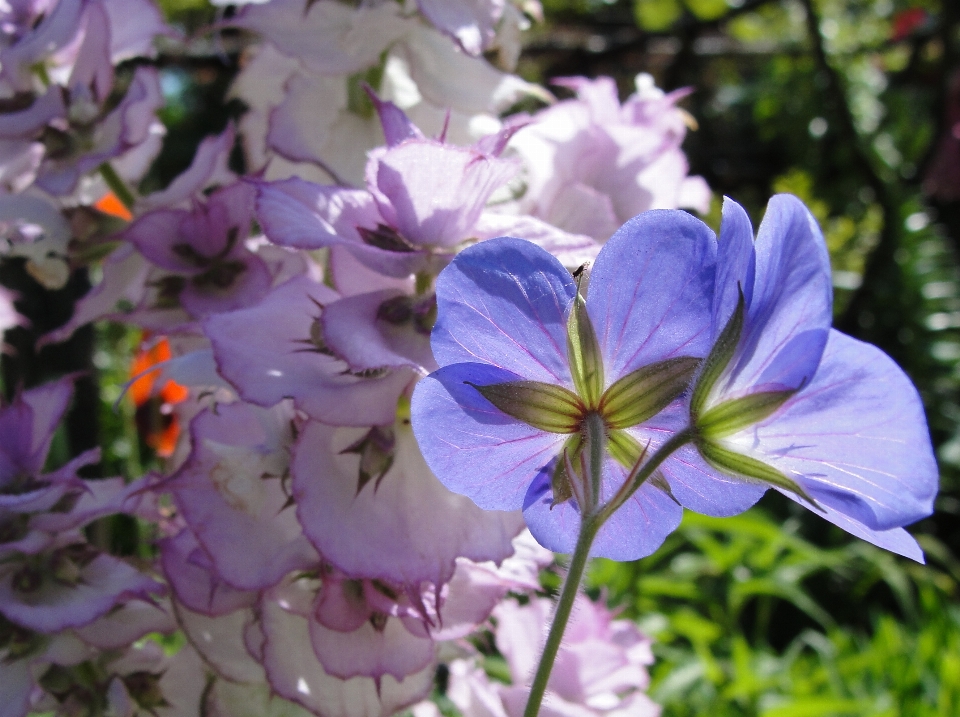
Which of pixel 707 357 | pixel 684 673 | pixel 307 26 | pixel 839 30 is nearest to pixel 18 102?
pixel 307 26

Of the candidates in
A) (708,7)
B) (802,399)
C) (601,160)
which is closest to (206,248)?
(601,160)


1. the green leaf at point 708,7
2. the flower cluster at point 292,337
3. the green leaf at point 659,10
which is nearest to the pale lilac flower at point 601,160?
the flower cluster at point 292,337

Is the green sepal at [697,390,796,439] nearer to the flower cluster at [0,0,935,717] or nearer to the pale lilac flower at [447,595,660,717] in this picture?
the flower cluster at [0,0,935,717]

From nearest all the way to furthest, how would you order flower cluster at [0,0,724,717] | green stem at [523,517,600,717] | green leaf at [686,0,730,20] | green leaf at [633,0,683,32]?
green stem at [523,517,600,717], flower cluster at [0,0,724,717], green leaf at [686,0,730,20], green leaf at [633,0,683,32]

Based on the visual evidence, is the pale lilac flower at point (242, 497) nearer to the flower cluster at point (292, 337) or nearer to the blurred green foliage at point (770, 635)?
the flower cluster at point (292, 337)

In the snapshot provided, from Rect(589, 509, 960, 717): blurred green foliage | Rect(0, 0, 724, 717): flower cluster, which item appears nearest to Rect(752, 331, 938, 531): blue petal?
Rect(0, 0, 724, 717): flower cluster

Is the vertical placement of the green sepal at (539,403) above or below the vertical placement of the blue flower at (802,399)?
below
